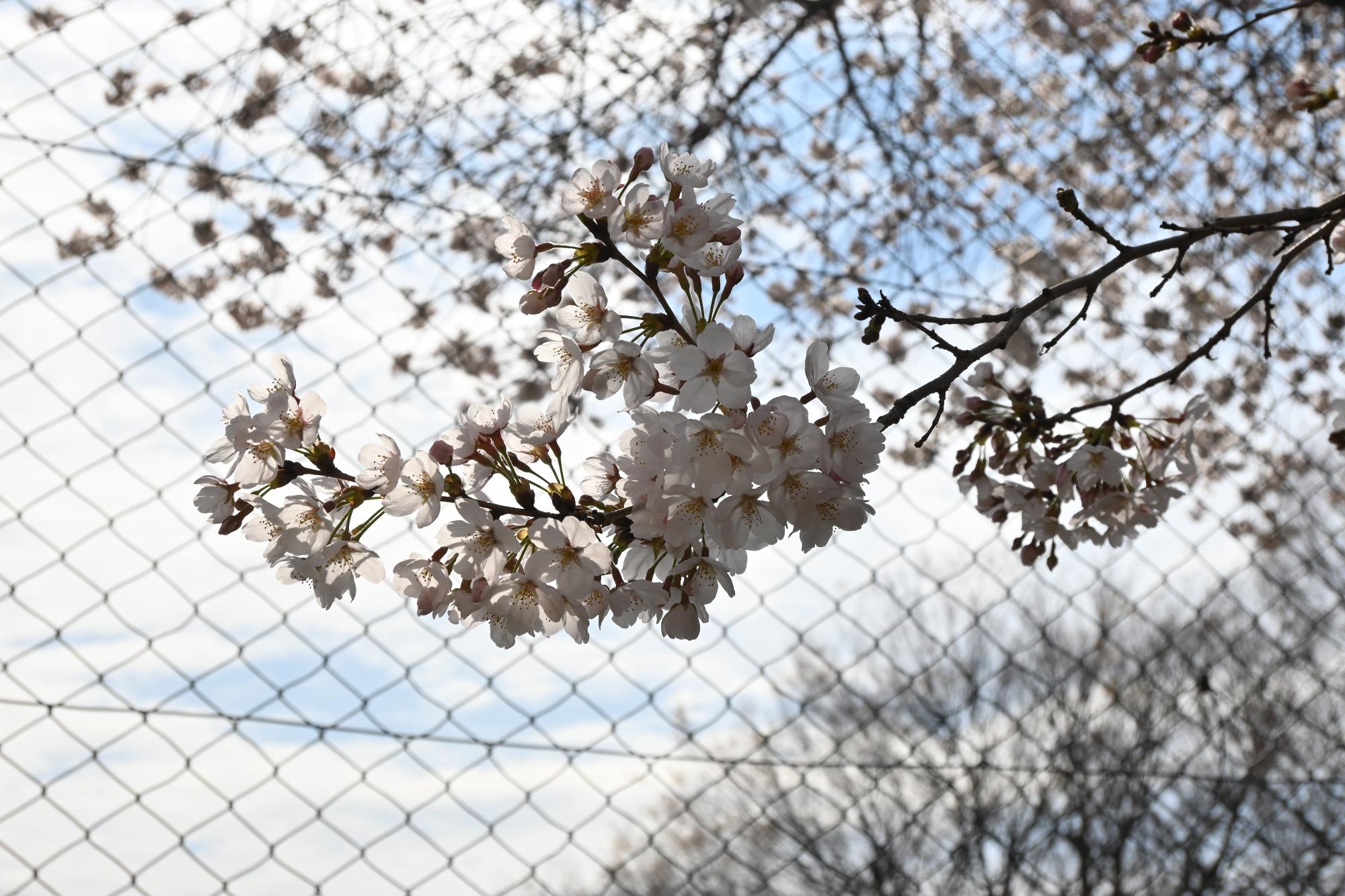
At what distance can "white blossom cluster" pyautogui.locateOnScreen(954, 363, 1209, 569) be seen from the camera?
0.72m

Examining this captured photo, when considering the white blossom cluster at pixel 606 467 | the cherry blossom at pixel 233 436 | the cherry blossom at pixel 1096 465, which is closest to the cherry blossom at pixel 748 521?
the white blossom cluster at pixel 606 467

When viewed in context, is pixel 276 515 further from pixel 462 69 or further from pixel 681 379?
pixel 462 69

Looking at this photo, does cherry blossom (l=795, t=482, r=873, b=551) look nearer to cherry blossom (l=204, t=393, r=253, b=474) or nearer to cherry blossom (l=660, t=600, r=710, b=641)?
cherry blossom (l=660, t=600, r=710, b=641)

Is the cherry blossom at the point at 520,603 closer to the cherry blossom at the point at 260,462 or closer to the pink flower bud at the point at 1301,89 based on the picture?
the cherry blossom at the point at 260,462

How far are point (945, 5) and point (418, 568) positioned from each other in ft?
6.21

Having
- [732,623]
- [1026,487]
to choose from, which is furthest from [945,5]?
[1026,487]

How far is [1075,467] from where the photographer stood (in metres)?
0.71

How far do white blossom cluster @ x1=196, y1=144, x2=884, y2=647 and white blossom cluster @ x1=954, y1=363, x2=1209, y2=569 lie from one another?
0.88 ft

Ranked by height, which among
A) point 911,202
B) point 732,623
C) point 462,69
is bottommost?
point 732,623

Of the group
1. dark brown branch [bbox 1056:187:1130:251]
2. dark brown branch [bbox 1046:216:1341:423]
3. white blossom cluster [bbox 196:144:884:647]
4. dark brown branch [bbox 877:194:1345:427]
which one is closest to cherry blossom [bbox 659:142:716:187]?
white blossom cluster [bbox 196:144:884:647]

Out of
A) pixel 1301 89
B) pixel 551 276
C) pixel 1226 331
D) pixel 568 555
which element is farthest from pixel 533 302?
pixel 1301 89

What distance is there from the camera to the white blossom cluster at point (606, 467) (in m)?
0.44

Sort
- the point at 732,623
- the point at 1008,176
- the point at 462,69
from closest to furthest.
Answer: the point at 732,623, the point at 462,69, the point at 1008,176

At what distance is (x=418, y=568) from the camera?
0.51 m
